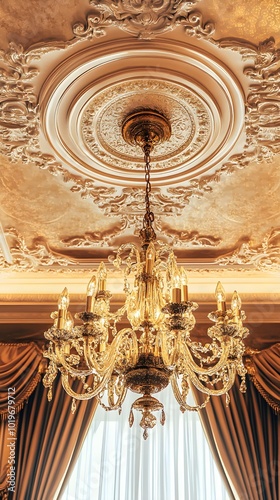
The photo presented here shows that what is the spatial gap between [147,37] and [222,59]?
405 mm

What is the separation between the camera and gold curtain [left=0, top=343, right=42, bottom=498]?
4.52 metres

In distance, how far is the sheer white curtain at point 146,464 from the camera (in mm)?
4320

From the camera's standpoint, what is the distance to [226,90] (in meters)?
2.87

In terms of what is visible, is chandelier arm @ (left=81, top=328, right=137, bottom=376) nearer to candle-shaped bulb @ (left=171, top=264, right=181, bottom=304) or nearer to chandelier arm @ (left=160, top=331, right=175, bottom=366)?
chandelier arm @ (left=160, top=331, right=175, bottom=366)

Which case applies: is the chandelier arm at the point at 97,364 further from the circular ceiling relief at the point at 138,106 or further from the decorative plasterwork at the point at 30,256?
the decorative plasterwork at the point at 30,256

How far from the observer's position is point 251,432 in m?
4.49

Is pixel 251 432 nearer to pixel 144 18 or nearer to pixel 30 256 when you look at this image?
pixel 30 256

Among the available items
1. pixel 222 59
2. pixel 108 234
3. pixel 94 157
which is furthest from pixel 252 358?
pixel 222 59

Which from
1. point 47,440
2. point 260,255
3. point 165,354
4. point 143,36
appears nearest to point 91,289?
point 165,354

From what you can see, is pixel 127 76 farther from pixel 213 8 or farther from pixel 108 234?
pixel 108 234

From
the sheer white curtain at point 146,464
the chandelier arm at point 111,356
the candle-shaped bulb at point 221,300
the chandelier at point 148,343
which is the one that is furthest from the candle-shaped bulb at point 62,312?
the sheer white curtain at point 146,464

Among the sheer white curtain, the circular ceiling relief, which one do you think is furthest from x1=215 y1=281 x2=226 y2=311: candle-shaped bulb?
the sheer white curtain

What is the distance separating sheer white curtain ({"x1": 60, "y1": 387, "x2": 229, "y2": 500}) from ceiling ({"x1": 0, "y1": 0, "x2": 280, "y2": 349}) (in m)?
1.00

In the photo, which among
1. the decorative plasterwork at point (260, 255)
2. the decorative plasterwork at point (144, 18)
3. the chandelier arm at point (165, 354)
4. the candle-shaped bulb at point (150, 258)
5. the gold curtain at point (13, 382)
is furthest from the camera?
the gold curtain at point (13, 382)
